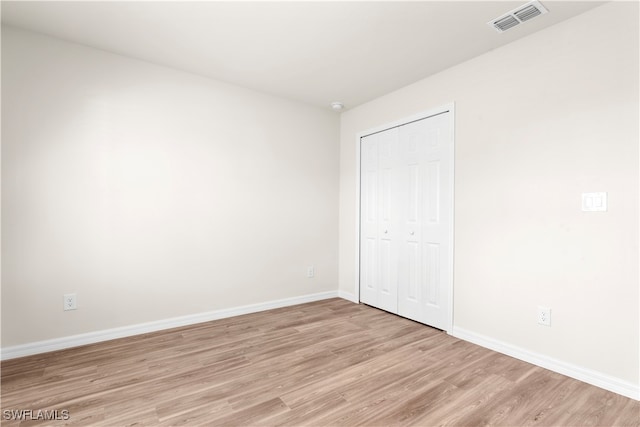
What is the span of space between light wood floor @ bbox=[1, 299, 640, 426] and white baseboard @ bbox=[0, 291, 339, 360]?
0.27 feet

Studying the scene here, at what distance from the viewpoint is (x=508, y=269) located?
8.55 feet

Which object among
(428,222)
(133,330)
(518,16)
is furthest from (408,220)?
(133,330)

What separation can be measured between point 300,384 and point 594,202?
2.35 metres

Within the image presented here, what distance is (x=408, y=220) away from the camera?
3467mm

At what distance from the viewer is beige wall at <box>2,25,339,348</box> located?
8.25ft

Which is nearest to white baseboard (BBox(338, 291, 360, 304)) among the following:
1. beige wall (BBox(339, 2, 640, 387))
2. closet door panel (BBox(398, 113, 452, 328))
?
closet door panel (BBox(398, 113, 452, 328))

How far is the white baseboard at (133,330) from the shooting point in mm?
2500

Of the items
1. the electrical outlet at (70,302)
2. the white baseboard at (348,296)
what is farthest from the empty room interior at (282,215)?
the white baseboard at (348,296)

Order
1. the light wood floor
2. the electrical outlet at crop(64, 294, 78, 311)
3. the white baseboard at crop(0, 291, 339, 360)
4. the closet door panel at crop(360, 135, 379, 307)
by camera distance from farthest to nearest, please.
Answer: the closet door panel at crop(360, 135, 379, 307)
the electrical outlet at crop(64, 294, 78, 311)
the white baseboard at crop(0, 291, 339, 360)
the light wood floor

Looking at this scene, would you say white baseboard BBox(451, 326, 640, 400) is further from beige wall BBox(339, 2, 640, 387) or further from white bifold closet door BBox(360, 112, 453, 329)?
white bifold closet door BBox(360, 112, 453, 329)

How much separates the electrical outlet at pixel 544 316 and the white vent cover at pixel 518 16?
213cm

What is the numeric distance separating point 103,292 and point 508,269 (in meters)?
3.50

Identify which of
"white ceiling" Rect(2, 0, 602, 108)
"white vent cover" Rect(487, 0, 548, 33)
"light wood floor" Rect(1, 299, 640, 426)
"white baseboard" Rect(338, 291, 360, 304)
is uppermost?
"white ceiling" Rect(2, 0, 602, 108)

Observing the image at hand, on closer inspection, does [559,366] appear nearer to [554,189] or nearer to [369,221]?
[554,189]
